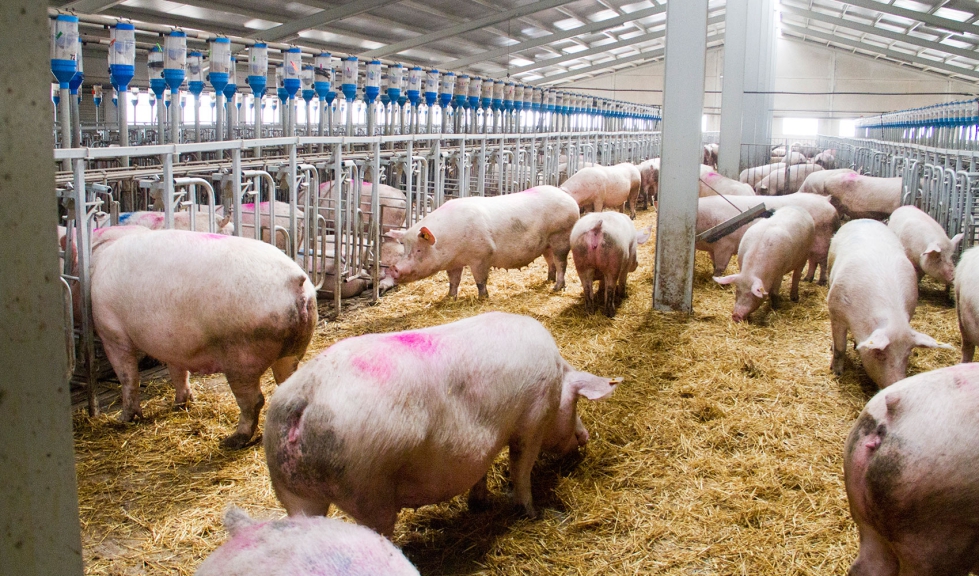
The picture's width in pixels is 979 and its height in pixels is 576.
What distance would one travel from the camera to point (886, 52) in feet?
98.7

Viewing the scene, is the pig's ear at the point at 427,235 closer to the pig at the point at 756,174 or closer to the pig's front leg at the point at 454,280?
the pig's front leg at the point at 454,280

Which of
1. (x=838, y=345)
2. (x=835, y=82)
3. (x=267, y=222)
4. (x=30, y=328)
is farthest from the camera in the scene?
(x=835, y=82)

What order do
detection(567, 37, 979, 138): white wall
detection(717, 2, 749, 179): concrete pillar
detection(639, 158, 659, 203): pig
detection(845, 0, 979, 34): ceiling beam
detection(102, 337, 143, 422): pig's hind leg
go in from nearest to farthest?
1. detection(102, 337, 143, 422): pig's hind leg
2. detection(717, 2, 749, 179): concrete pillar
3. detection(639, 158, 659, 203): pig
4. detection(845, 0, 979, 34): ceiling beam
5. detection(567, 37, 979, 138): white wall

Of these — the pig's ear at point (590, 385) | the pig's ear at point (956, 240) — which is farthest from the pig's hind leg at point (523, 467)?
the pig's ear at point (956, 240)

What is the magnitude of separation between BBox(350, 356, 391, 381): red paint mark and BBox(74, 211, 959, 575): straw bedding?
92 centimetres

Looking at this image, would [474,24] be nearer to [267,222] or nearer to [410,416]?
[267,222]

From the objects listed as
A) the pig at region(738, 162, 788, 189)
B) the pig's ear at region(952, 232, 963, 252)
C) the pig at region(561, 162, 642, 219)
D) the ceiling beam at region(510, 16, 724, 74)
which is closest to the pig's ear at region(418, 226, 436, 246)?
the pig's ear at region(952, 232, 963, 252)

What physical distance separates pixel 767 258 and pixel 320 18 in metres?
10.3

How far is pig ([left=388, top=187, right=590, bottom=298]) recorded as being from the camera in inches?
292

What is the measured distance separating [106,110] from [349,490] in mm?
15680

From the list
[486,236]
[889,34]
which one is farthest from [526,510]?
[889,34]

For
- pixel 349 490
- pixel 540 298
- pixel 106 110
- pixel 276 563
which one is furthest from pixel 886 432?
pixel 106 110

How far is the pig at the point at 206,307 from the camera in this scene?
403 centimetres

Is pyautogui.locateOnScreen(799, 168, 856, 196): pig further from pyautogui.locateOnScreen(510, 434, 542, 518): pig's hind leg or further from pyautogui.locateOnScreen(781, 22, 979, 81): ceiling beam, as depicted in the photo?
pyautogui.locateOnScreen(781, 22, 979, 81): ceiling beam
